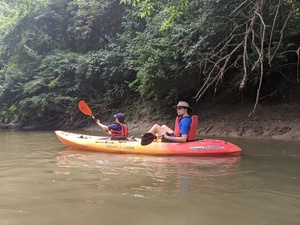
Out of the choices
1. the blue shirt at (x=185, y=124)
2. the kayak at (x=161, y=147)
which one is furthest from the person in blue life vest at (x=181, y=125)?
the kayak at (x=161, y=147)

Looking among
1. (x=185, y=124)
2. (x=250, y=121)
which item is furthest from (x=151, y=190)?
(x=250, y=121)

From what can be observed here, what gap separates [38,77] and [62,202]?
12.5 meters

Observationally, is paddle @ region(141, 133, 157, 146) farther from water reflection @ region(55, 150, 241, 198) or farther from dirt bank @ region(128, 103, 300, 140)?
dirt bank @ region(128, 103, 300, 140)

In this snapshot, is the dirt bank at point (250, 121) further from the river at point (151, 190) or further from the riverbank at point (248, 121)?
the river at point (151, 190)

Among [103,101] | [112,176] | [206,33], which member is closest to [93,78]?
[103,101]

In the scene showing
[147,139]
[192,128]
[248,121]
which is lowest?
[147,139]

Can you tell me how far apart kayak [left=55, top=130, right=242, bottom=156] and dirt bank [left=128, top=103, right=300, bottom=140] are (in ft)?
10.5

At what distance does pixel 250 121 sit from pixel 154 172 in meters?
5.93

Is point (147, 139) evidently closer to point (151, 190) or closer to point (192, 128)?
point (192, 128)

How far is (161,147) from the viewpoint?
6289 millimetres

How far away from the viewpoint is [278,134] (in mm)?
8688

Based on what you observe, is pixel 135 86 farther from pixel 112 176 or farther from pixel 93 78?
pixel 112 176

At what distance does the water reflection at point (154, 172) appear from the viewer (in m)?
3.57

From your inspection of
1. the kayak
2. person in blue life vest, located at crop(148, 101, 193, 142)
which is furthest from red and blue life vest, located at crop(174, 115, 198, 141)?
the kayak
